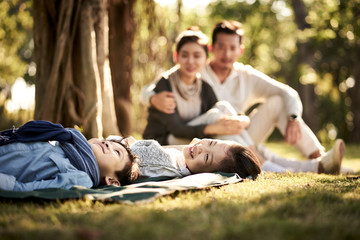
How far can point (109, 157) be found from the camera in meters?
2.54

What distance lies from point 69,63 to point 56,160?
2299 mm

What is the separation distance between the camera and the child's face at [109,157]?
254cm

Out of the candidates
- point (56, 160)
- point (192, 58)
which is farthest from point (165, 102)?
point (56, 160)

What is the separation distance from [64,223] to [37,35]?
3.39 metres

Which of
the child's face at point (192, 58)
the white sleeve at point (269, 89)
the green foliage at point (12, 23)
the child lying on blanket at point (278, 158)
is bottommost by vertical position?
the child lying on blanket at point (278, 158)

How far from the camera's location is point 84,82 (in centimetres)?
439

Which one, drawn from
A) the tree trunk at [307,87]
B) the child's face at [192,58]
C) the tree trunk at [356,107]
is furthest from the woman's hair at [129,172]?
the tree trunk at [307,87]

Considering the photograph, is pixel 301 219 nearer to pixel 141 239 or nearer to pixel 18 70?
pixel 141 239

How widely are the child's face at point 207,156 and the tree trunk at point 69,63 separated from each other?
1.65 metres

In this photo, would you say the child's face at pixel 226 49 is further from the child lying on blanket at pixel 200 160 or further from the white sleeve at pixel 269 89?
the child lying on blanket at pixel 200 160

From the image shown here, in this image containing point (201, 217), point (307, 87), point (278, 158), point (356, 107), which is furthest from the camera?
point (307, 87)

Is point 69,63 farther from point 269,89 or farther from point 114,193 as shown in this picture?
point 114,193

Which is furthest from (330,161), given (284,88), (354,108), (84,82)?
(354,108)

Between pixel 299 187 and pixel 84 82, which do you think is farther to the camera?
pixel 84 82
